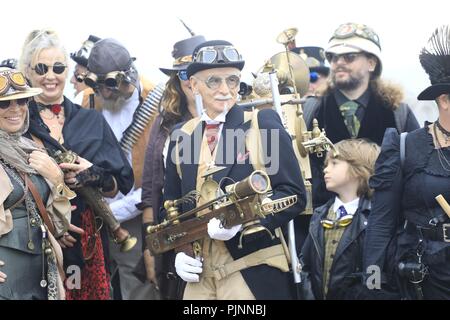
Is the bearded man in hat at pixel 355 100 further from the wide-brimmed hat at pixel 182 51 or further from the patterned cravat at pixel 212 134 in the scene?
the patterned cravat at pixel 212 134

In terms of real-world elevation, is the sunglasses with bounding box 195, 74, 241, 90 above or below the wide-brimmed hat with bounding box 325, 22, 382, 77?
below

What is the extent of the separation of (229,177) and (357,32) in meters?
2.45

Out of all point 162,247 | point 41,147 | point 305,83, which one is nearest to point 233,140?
point 162,247

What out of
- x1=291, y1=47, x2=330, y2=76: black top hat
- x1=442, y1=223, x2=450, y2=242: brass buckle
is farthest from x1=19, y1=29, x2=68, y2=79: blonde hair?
x1=442, y1=223, x2=450, y2=242: brass buckle

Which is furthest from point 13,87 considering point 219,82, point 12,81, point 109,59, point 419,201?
point 419,201

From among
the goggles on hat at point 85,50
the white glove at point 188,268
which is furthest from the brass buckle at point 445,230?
the goggles on hat at point 85,50

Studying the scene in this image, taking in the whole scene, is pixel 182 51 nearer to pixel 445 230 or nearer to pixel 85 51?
pixel 85 51

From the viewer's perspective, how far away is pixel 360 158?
27.1 feet

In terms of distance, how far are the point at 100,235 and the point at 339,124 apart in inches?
76.7

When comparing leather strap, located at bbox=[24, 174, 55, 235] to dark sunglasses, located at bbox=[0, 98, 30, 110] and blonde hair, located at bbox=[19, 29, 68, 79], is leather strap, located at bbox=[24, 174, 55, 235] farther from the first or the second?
blonde hair, located at bbox=[19, 29, 68, 79]

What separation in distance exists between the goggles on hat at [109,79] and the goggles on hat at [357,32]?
1688 millimetres

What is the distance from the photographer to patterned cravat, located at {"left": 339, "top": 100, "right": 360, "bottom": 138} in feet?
29.3

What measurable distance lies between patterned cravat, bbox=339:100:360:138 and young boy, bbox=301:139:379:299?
48cm

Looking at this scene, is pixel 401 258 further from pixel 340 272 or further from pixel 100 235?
pixel 100 235
